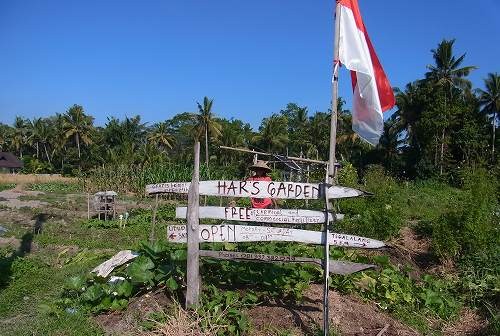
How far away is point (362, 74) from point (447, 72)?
135 feet

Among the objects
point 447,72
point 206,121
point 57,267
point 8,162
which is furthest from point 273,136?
→ point 57,267

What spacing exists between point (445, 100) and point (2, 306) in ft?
140

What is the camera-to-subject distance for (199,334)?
4.37m

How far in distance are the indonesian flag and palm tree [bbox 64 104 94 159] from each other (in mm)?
59156

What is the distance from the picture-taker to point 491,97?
141ft

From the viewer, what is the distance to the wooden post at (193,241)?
4.71 m

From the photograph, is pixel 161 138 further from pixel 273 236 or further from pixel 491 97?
pixel 273 236

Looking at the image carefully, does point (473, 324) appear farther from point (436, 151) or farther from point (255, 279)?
point (436, 151)

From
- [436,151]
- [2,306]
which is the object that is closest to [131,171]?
[2,306]

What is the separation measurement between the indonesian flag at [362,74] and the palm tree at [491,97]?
4148cm

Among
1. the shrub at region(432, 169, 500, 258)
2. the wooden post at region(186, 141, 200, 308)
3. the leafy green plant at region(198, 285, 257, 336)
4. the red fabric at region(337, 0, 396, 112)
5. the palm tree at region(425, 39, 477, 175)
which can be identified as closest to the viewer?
the leafy green plant at region(198, 285, 257, 336)

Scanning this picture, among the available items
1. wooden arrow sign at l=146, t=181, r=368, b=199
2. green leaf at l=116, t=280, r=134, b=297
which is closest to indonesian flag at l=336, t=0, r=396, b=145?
wooden arrow sign at l=146, t=181, r=368, b=199

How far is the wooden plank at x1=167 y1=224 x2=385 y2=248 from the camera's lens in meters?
4.61

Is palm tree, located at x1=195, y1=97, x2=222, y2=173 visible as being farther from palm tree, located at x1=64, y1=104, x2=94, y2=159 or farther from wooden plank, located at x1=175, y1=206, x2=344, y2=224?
wooden plank, located at x1=175, y1=206, x2=344, y2=224
